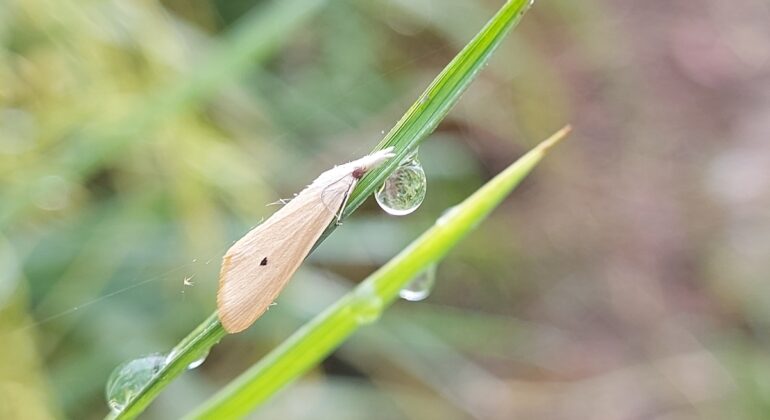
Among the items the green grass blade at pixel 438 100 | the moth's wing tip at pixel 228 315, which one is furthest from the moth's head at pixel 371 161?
the moth's wing tip at pixel 228 315

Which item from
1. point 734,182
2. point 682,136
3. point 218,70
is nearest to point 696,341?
point 734,182

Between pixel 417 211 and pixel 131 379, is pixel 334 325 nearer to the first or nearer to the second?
pixel 131 379

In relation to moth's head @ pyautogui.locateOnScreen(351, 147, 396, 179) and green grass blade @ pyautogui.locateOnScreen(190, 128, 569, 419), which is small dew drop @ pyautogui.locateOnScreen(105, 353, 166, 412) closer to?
green grass blade @ pyautogui.locateOnScreen(190, 128, 569, 419)

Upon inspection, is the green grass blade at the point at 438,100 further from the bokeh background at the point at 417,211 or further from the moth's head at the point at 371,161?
the bokeh background at the point at 417,211

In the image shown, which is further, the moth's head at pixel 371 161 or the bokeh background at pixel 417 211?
the bokeh background at pixel 417 211

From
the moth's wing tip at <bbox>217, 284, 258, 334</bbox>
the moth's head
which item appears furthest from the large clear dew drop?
the moth's wing tip at <bbox>217, 284, 258, 334</bbox>

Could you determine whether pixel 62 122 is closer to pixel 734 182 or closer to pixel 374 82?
pixel 374 82
